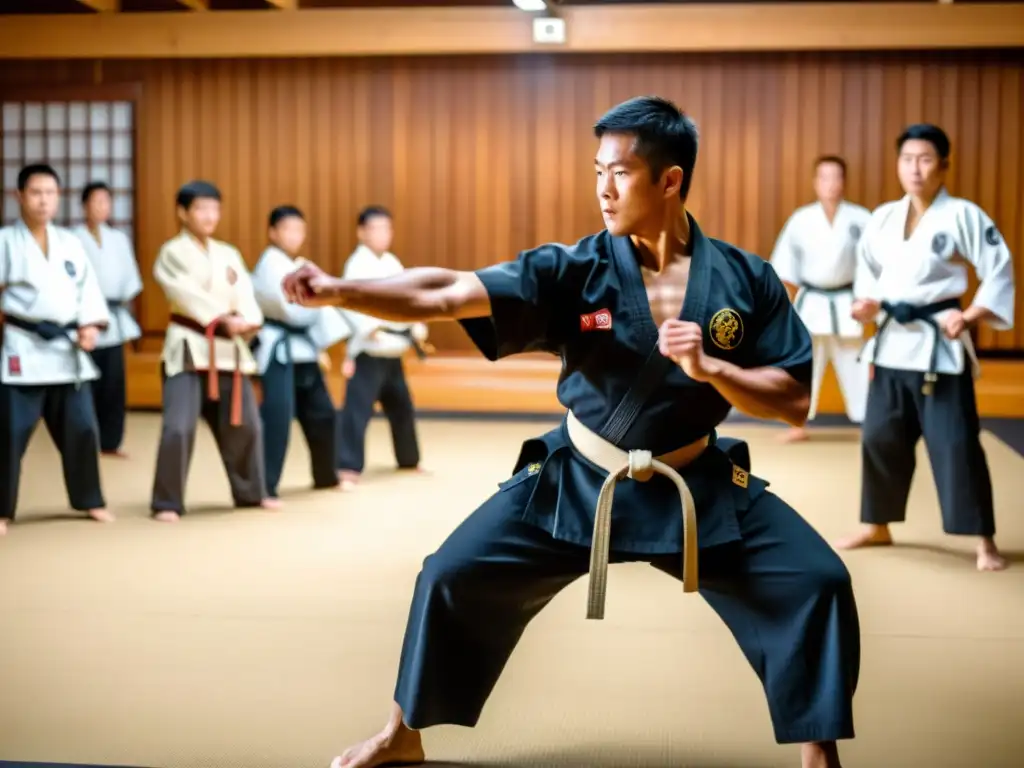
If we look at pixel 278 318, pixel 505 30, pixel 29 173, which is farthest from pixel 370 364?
pixel 505 30

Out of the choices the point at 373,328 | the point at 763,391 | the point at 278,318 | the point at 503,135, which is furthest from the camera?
the point at 503,135

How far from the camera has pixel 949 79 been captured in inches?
336

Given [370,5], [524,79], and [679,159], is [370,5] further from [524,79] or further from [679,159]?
[679,159]

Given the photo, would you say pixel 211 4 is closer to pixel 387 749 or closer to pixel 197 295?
pixel 197 295

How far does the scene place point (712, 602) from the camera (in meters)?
2.45

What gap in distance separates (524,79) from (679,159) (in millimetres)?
6857

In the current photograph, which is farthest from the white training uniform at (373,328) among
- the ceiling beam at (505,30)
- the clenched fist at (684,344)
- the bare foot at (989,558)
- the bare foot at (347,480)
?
the clenched fist at (684,344)

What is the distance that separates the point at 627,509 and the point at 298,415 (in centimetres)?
357

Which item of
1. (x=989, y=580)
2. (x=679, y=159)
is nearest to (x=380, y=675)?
(x=679, y=159)

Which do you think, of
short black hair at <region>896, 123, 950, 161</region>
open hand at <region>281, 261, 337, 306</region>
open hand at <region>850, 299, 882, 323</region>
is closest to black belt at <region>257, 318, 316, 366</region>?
open hand at <region>850, 299, 882, 323</region>

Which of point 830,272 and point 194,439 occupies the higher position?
point 830,272

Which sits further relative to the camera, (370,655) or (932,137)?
(932,137)

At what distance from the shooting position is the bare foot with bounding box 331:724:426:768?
8.09ft

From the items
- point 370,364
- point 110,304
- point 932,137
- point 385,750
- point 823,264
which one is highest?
point 932,137
